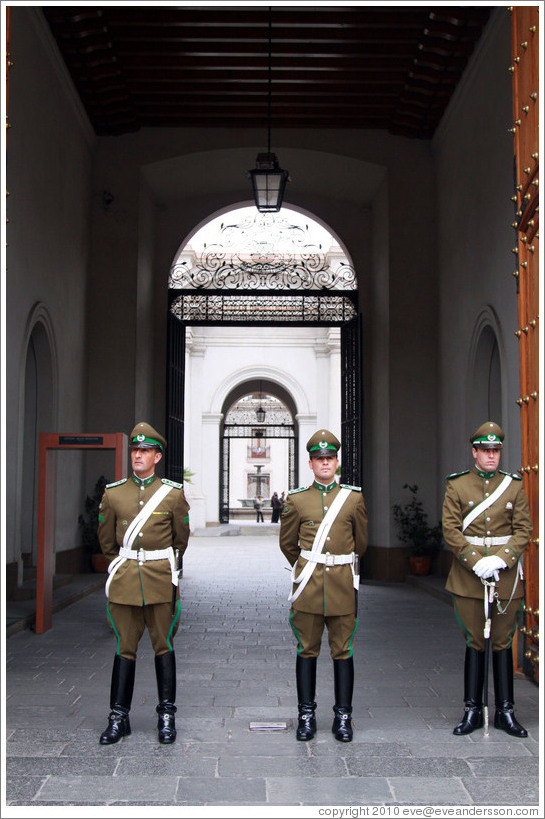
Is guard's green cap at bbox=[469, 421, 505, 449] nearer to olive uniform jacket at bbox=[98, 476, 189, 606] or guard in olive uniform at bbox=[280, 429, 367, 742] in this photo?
guard in olive uniform at bbox=[280, 429, 367, 742]

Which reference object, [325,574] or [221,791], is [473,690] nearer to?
[325,574]

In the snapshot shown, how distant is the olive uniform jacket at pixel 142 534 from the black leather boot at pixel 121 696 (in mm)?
337

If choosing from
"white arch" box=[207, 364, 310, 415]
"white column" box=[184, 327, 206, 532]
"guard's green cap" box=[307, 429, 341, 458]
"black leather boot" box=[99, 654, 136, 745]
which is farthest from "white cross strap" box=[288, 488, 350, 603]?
"white arch" box=[207, 364, 310, 415]

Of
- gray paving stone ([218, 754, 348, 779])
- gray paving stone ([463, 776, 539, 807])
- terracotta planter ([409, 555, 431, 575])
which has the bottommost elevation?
terracotta planter ([409, 555, 431, 575])

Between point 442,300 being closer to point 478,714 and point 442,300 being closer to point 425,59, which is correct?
point 425,59

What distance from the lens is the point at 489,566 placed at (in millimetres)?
4539

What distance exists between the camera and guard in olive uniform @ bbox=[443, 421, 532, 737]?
4.68 meters

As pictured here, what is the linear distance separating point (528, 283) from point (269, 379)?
20262mm

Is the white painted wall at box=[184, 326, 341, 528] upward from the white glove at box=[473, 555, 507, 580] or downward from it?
upward

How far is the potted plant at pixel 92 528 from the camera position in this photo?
37.1 ft

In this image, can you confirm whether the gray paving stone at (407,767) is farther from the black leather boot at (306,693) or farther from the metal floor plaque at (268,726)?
the metal floor plaque at (268,726)

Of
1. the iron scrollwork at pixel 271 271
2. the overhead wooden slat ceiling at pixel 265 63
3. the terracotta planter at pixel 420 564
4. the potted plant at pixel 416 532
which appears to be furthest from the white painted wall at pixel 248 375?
the overhead wooden slat ceiling at pixel 265 63

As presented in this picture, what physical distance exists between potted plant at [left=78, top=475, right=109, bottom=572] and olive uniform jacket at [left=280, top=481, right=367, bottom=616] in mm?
6859

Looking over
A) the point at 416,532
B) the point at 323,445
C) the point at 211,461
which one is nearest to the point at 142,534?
the point at 323,445
